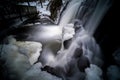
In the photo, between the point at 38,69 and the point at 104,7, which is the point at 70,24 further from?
the point at 38,69

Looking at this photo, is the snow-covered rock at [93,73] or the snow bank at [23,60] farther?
the snow bank at [23,60]

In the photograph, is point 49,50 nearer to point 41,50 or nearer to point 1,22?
point 41,50

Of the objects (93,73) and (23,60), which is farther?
(23,60)

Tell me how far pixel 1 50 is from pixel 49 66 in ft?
9.03

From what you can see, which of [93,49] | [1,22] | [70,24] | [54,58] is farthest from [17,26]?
[93,49]

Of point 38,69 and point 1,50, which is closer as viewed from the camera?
point 38,69

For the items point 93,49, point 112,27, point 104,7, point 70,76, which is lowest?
point 70,76

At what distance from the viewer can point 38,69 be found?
612 centimetres

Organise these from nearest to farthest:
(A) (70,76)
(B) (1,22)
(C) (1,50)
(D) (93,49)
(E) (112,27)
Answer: (A) (70,76), (E) (112,27), (D) (93,49), (C) (1,50), (B) (1,22)

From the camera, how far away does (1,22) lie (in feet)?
35.1

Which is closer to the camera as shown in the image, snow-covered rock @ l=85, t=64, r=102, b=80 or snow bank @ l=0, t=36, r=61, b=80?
snow-covered rock @ l=85, t=64, r=102, b=80

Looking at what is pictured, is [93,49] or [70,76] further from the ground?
[93,49]

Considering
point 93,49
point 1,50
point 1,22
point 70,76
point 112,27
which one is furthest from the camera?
point 1,22

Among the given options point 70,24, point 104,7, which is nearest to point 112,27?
point 104,7
